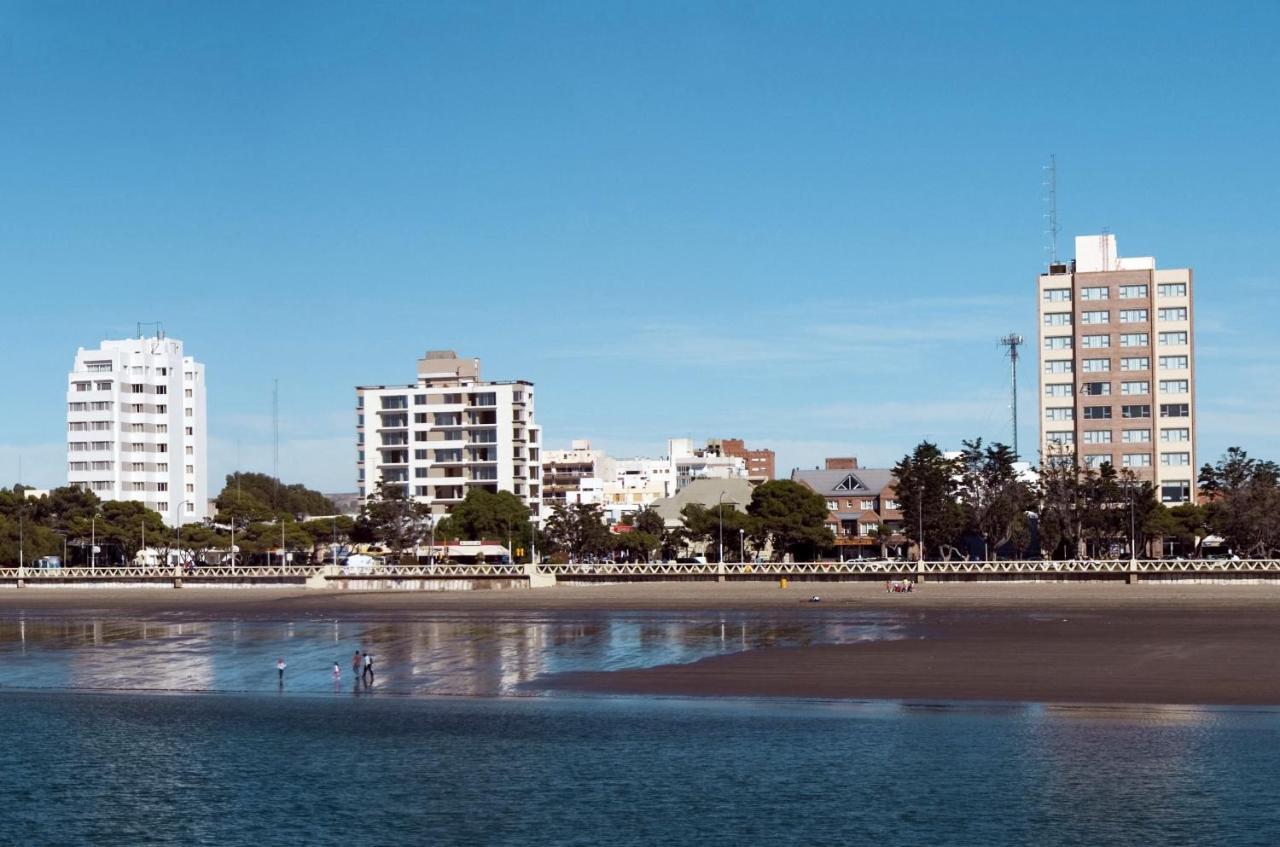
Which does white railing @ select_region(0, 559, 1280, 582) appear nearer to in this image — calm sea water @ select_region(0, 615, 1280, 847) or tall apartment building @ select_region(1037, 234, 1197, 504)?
tall apartment building @ select_region(1037, 234, 1197, 504)

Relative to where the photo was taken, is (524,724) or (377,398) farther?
(377,398)

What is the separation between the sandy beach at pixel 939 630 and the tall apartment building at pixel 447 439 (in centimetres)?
5997

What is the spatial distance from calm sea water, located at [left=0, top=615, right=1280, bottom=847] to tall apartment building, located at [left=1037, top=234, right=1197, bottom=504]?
336ft

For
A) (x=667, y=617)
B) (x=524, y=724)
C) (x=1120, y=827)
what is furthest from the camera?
(x=667, y=617)

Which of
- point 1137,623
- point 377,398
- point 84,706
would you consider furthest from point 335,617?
point 377,398

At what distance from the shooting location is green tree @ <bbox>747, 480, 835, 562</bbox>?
5138 inches

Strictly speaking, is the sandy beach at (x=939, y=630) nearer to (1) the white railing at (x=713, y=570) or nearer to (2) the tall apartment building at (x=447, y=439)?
(1) the white railing at (x=713, y=570)

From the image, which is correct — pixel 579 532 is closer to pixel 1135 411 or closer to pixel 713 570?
pixel 713 570

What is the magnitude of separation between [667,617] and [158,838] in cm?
5266

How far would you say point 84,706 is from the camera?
51.0m

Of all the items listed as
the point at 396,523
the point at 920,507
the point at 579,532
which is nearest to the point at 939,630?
the point at 920,507

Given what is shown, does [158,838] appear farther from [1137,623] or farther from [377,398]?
[377,398]

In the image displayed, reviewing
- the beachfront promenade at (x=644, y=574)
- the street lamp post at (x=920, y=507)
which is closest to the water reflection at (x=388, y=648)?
the beachfront promenade at (x=644, y=574)

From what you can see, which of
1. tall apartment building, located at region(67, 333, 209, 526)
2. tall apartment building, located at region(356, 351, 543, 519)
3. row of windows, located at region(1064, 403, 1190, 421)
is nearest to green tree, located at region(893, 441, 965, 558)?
row of windows, located at region(1064, 403, 1190, 421)
